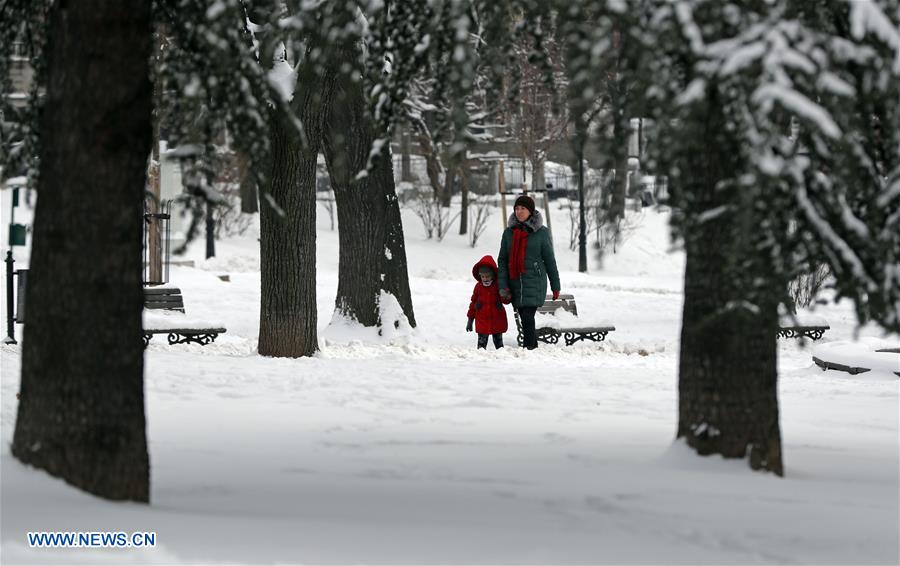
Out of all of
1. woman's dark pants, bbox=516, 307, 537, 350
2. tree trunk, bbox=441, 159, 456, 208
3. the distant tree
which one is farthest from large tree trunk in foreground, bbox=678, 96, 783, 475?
tree trunk, bbox=441, 159, 456, 208

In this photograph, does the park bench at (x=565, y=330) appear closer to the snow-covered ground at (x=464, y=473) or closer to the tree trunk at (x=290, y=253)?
the snow-covered ground at (x=464, y=473)

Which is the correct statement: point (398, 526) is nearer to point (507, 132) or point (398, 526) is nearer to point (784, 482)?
point (784, 482)

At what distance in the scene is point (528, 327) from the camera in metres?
13.7

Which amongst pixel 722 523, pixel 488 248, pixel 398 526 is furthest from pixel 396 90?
pixel 488 248

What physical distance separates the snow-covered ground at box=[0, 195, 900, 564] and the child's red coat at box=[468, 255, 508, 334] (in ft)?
5.97

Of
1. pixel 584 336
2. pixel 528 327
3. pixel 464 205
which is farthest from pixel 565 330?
pixel 464 205

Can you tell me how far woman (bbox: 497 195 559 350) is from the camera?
42.8 ft

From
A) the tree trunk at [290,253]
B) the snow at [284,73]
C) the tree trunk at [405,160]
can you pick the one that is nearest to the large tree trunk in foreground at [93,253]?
the snow at [284,73]

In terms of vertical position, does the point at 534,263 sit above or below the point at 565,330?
above

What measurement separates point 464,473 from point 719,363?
131 cm

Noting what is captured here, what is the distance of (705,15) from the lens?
4523 millimetres

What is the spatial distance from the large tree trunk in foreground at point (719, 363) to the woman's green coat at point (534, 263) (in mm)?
6770

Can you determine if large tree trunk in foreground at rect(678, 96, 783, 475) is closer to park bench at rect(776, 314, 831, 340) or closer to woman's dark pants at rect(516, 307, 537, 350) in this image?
woman's dark pants at rect(516, 307, 537, 350)

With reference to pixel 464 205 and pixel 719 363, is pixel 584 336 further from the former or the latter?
pixel 464 205
